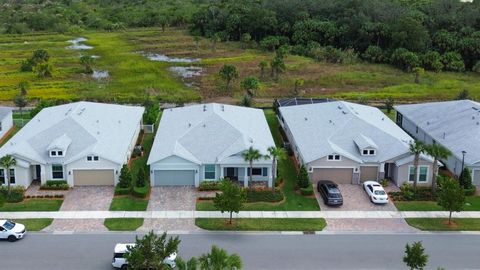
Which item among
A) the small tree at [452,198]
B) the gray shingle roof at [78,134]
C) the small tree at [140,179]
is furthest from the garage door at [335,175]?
the gray shingle roof at [78,134]

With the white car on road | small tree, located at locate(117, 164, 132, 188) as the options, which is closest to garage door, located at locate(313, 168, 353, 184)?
the white car on road

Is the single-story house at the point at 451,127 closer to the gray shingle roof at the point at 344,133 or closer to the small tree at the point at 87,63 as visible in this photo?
the gray shingle roof at the point at 344,133

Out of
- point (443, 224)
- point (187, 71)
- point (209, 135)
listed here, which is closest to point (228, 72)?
point (187, 71)

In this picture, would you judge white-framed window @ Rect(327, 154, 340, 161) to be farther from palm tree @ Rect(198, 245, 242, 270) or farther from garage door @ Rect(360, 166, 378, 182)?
palm tree @ Rect(198, 245, 242, 270)

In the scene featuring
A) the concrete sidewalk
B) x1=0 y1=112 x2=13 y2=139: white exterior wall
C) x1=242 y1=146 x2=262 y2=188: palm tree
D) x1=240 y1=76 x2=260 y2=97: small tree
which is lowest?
the concrete sidewalk

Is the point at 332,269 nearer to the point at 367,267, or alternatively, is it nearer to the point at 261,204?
the point at 367,267
